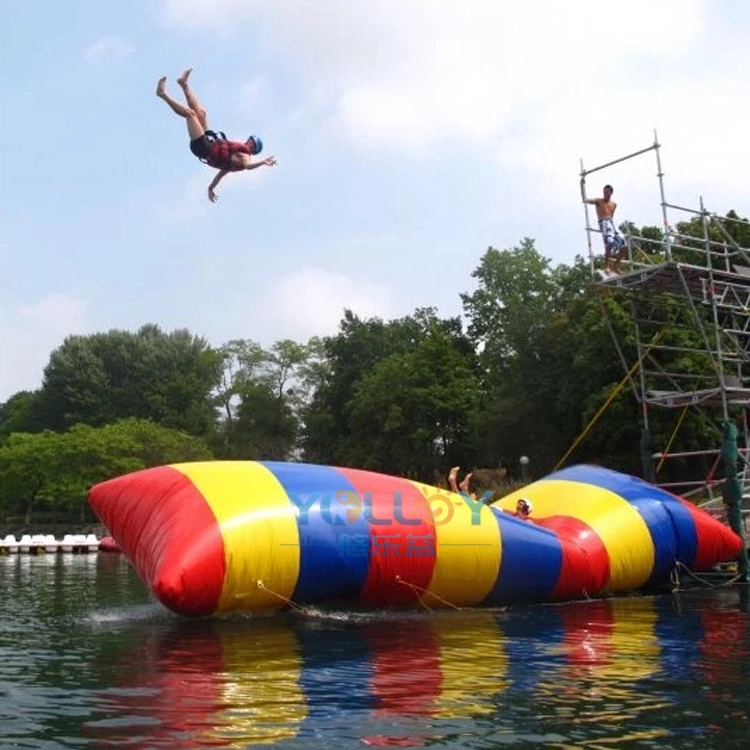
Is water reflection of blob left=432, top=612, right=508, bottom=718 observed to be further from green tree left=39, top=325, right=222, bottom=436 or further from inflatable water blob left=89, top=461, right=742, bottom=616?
green tree left=39, top=325, right=222, bottom=436

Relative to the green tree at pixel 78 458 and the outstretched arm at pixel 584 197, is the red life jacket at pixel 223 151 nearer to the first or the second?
the outstretched arm at pixel 584 197

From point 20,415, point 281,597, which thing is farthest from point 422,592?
point 20,415

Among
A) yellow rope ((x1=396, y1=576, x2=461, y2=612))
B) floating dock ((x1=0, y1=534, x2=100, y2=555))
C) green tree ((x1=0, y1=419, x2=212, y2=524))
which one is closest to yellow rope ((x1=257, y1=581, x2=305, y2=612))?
yellow rope ((x1=396, y1=576, x2=461, y2=612))

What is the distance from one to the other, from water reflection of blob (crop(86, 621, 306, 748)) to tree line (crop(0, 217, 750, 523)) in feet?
45.7

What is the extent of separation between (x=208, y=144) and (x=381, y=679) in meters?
6.29

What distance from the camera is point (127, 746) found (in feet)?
24.7

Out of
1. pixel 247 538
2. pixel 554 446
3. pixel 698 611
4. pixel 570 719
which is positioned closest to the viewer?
pixel 570 719

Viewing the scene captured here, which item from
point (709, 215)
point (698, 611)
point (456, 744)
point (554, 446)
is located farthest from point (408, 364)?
point (456, 744)

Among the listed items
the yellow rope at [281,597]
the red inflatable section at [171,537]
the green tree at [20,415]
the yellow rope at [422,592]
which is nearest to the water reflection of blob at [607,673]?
the yellow rope at [422,592]

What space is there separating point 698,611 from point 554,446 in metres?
32.4

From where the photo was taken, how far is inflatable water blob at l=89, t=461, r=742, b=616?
13.9 m

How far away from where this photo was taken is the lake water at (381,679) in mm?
7973

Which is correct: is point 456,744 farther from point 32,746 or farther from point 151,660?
point 151,660

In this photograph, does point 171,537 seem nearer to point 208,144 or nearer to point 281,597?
point 281,597
